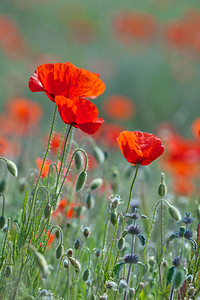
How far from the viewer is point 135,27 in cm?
1282

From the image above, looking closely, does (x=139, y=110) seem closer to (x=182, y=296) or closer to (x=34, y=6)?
(x=34, y=6)

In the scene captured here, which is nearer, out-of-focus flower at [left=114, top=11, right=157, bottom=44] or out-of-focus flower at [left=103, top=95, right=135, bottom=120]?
out-of-focus flower at [left=103, top=95, right=135, bottom=120]

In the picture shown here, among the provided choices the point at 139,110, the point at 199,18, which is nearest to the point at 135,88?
the point at 139,110

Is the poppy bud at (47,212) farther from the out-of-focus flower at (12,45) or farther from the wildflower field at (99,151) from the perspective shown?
the out-of-focus flower at (12,45)

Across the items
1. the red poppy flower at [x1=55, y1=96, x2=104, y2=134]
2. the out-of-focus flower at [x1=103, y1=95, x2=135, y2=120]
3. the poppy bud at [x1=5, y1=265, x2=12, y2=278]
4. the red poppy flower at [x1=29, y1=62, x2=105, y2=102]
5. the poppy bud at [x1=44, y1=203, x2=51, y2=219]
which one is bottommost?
the poppy bud at [x1=5, y1=265, x2=12, y2=278]

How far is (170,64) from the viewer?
11.4 m

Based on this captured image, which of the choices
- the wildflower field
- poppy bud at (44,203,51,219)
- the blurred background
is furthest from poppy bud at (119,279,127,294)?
the blurred background

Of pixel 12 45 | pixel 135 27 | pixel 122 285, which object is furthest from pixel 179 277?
pixel 135 27

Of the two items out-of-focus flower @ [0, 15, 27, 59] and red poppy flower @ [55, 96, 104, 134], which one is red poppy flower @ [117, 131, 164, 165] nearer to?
red poppy flower @ [55, 96, 104, 134]

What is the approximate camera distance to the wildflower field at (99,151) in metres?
1.80

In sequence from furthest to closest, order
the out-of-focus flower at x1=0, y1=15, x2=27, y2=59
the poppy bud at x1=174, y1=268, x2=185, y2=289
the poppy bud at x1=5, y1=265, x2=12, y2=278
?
the out-of-focus flower at x1=0, y1=15, x2=27, y2=59, the poppy bud at x1=5, y1=265, x2=12, y2=278, the poppy bud at x1=174, y1=268, x2=185, y2=289

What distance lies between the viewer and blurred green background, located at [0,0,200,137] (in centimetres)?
931

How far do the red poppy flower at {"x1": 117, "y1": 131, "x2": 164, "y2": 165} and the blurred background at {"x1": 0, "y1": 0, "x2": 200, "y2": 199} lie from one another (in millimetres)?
5234

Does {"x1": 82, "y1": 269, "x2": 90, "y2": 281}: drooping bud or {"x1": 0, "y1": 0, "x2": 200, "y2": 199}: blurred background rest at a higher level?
{"x1": 0, "y1": 0, "x2": 200, "y2": 199}: blurred background
